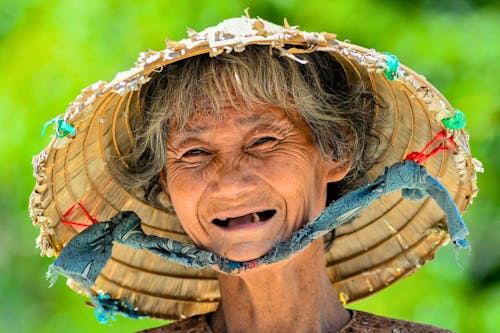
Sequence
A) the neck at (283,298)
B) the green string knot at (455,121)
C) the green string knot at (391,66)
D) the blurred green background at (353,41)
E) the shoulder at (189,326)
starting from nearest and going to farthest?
the green string knot at (391,66) → the green string knot at (455,121) → the neck at (283,298) → the shoulder at (189,326) → the blurred green background at (353,41)

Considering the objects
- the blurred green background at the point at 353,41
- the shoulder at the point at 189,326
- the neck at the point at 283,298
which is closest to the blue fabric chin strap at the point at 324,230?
the neck at the point at 283,298

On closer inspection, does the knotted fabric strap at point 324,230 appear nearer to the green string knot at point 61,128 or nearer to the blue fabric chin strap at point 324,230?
the blue fabric chin strap at point 324,230

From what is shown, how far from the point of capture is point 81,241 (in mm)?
3092

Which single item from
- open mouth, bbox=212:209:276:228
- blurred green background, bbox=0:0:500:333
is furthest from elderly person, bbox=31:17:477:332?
blurred green background, bbox=0:0:500:333

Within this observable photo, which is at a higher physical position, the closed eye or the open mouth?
the closed eye

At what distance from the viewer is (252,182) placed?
2.84 metres

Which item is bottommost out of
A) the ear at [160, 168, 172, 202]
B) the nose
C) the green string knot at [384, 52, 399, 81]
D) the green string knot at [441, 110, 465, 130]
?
the ear at [160, 168, 172, 202]

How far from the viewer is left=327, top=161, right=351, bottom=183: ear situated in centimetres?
309

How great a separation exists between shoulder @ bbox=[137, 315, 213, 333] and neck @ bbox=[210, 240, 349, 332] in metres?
0.07

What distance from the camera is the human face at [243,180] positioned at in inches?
112

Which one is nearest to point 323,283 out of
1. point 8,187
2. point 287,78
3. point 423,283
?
point 287,78

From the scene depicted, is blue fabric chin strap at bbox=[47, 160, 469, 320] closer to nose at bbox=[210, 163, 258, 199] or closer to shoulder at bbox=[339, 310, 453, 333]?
nose at bbox=[210, 163, 258, 199]

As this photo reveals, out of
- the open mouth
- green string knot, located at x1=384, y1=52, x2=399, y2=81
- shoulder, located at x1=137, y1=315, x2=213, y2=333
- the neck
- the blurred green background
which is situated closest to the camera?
green string knot, located at x1=384, y1=52, x2=399, y2=81

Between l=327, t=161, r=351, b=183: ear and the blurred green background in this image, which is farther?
the blurred green background
